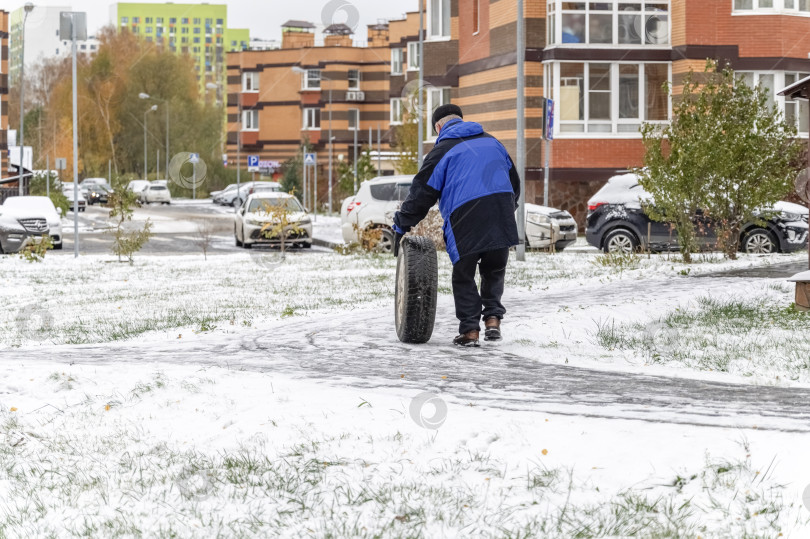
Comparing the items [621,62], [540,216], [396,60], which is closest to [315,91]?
[396,60]

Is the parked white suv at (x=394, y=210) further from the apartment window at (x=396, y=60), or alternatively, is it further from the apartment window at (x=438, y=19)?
the apartment window at (x=396, y=60)

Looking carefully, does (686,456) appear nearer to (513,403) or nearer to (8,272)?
(513,403)

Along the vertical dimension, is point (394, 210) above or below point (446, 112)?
below

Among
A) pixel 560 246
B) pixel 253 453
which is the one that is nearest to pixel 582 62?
pixel 560 246

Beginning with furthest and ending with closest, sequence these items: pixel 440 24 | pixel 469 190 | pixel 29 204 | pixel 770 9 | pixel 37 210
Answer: pixel 440 24 < pixel 770 9 < pixel 29 204 < pixel 37 210 < pixel 469 190

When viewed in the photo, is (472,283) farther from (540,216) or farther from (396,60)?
(396,60)

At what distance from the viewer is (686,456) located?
555cm

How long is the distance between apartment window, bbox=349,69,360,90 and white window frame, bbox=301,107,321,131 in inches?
143

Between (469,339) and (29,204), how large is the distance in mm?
22763

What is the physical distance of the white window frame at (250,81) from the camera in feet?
317

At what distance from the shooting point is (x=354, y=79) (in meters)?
90.1

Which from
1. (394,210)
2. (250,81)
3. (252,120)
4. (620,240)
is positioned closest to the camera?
(620,240)

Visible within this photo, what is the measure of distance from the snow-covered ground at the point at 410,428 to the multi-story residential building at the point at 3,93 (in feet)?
213

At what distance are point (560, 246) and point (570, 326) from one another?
51.0ft
